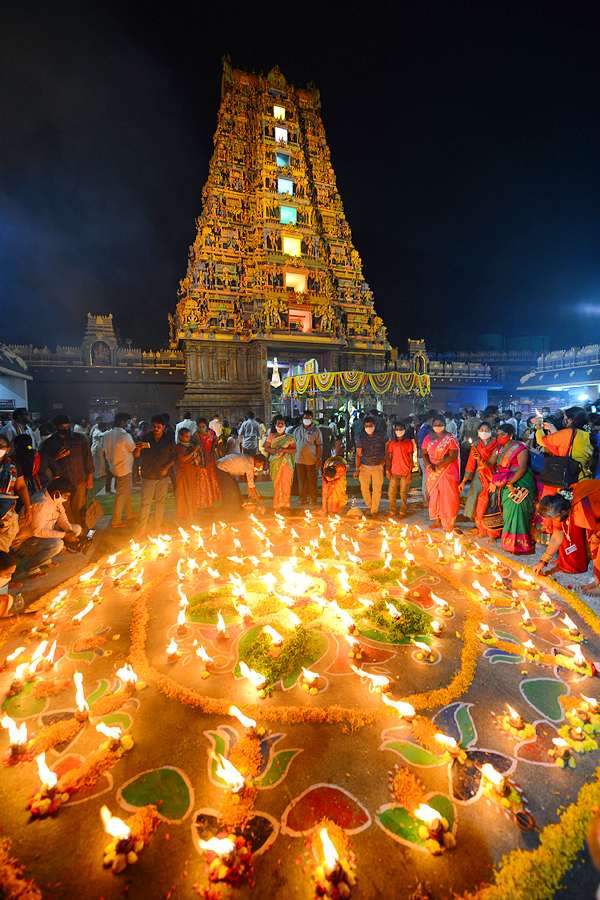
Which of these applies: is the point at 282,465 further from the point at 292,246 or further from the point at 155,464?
the point at 292,246

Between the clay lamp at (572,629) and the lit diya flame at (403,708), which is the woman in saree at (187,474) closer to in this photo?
the lit diya flame at (403,708)

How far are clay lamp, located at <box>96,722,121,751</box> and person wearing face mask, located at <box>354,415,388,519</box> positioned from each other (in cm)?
606

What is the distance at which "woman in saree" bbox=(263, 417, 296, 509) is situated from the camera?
8.55 meters

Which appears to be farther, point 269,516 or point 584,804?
point 269,516

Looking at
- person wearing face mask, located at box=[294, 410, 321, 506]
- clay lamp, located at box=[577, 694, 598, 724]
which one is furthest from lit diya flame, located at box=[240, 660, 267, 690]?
person wearing face mask, located at box=[294, 410, 321, 506]

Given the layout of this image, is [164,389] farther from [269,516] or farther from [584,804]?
[584,804]

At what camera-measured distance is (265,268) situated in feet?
77.5

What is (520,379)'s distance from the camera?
3631 cm

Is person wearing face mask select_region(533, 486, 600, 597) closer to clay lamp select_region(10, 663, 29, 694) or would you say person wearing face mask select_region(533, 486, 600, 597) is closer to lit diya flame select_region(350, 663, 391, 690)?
lit diya flame select_region(350, 663, 391, 690)

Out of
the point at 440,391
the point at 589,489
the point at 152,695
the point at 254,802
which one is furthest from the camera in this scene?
the point at 440,391

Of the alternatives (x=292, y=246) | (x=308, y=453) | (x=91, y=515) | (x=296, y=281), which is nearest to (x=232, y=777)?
(x=91, y=515)

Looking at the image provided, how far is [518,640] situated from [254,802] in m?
2.80

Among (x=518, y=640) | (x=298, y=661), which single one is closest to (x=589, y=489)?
(x=518, y=640)

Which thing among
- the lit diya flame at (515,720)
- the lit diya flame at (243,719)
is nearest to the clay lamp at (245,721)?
the lit diya flame at (243,719)
